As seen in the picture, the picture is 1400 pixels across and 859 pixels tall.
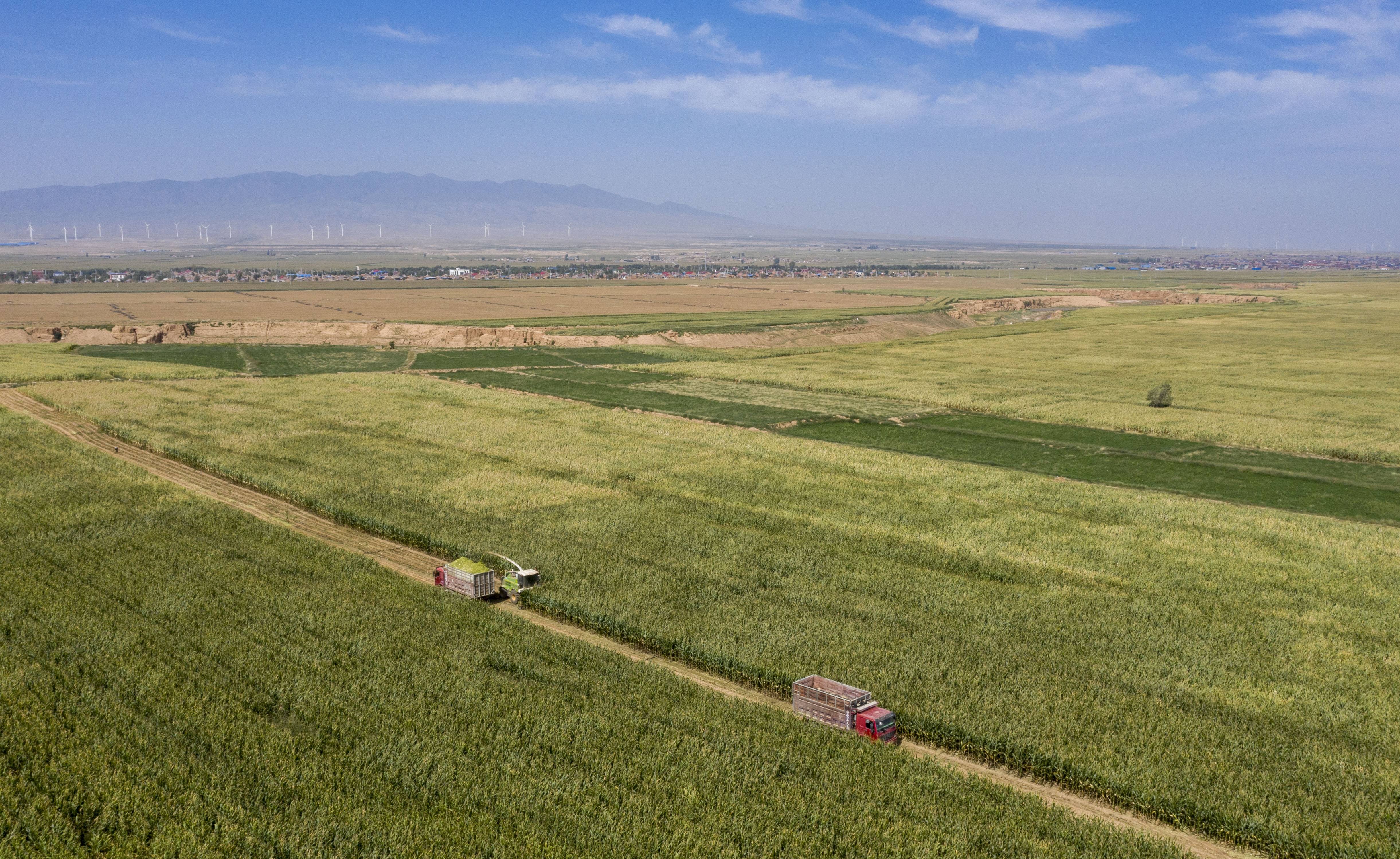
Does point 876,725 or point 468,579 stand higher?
point 468,579

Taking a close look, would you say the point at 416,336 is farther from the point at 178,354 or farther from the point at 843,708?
the point at 843,708

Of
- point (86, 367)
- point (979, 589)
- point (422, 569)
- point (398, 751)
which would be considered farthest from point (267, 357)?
point (398, 751)

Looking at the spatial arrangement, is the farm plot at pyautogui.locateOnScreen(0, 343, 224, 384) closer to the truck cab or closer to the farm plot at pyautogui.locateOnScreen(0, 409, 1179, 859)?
the farm plot at pyautogui.locateOnScreen(0, 409, 1179, 859)

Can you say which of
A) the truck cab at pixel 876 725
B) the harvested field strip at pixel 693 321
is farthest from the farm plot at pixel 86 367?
the truck cab at pixel 876 725

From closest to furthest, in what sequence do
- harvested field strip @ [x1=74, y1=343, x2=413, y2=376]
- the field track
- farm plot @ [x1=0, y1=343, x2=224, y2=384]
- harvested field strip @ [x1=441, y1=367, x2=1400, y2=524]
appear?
the field track
harvested field strip @ [x1=441, y1=367, x2=1400, y2=524]
farm plot @ [x1=0, y1=343, x2=224, y2=384]
harvested field strip @ [x1=74, y1=343, x2=413, y2=376]

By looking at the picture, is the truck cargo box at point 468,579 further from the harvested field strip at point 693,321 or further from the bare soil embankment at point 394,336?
the harvested field strip at point 693,321

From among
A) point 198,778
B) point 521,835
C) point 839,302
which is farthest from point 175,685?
point 839,302

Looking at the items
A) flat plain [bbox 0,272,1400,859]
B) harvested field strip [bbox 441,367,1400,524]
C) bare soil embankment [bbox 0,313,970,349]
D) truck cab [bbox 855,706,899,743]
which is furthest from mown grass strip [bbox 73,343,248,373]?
truck cab [bbox 855,706,899,743]
